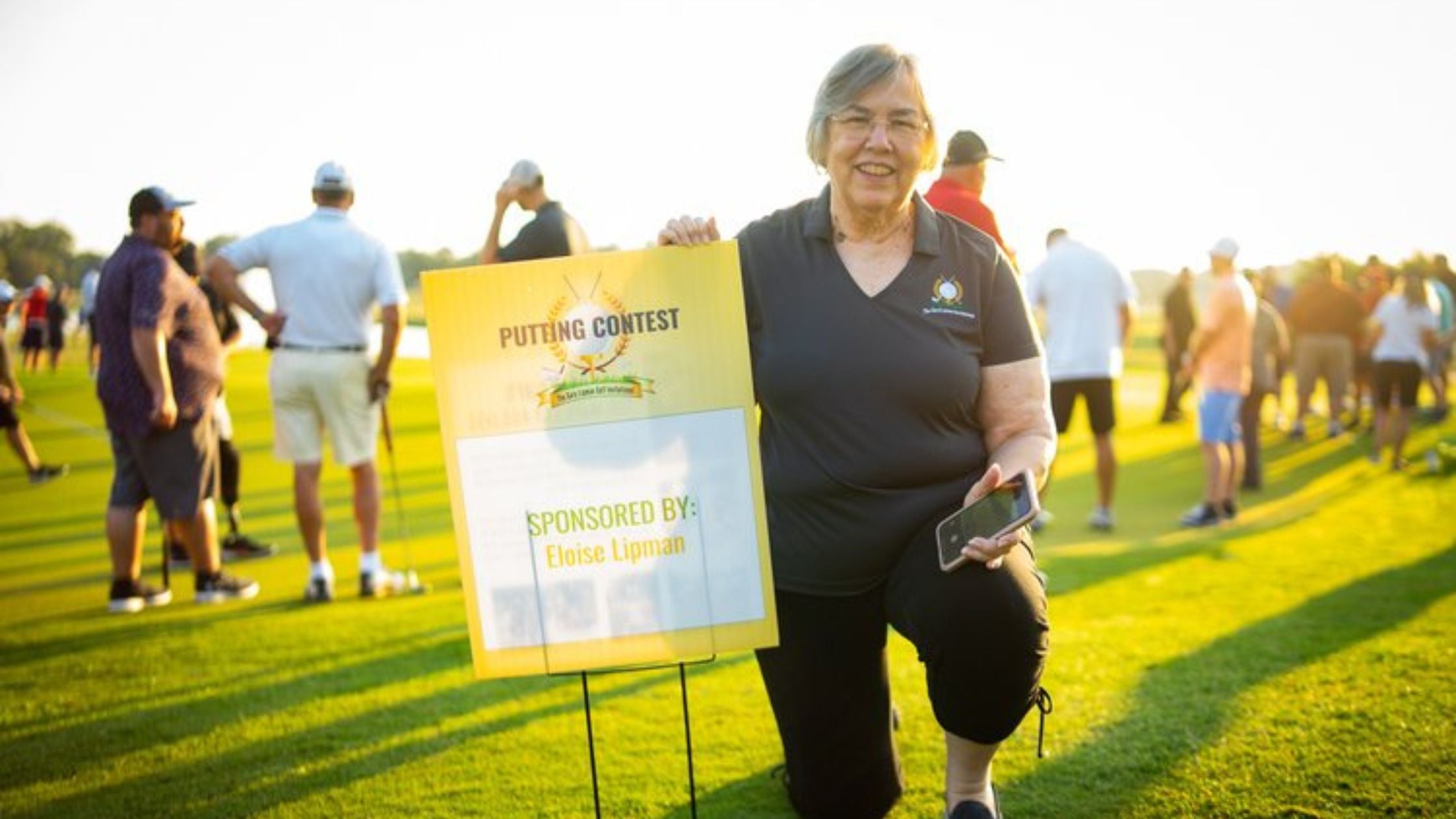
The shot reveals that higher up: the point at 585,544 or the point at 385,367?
the point at 385,367

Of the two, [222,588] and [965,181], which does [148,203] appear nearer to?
[222,588]

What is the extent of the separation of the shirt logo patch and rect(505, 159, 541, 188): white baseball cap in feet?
8.46

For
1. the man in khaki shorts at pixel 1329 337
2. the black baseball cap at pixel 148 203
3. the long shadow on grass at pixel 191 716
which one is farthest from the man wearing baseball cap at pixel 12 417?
the man in khaki shorts at pixel 1329 337

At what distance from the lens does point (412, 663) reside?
4.50 metres

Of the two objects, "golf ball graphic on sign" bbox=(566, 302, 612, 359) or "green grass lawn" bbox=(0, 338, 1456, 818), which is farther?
"green grass lawn" bbox=(0, 338, 1456, 818)

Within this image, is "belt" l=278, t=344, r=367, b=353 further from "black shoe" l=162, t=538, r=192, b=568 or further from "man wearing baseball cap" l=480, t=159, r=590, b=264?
"black shoe" l=162, t=538, r=192, b=568

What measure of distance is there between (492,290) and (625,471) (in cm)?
51

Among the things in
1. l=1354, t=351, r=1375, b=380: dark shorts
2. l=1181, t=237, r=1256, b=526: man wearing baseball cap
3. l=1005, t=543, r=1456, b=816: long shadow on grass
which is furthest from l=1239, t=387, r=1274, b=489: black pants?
l=1354, t=351, r=1375, b=380: dark shorts

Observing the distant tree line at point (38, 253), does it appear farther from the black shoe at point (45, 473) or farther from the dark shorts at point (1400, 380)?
the dark shorts at point (1400, 380)

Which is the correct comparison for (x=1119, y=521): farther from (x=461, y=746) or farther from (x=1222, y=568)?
(x=461, y=746)

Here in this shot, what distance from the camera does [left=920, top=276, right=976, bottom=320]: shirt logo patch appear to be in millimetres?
2561

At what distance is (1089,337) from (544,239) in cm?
470

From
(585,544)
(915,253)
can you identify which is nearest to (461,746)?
Result: (585,544)

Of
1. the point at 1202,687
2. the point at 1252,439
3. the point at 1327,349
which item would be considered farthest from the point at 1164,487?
the point at 1202,687
